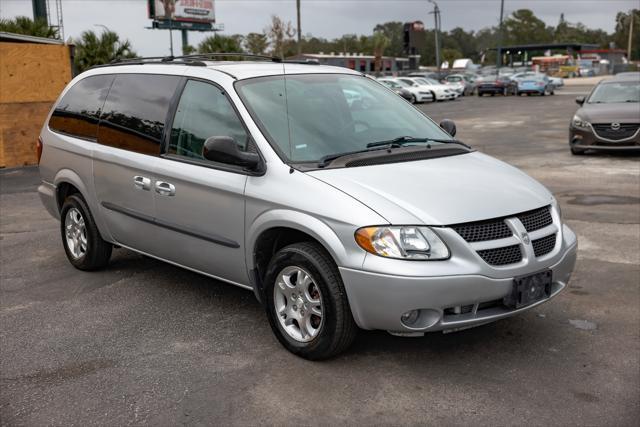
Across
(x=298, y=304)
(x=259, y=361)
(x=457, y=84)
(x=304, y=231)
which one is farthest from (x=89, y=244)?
(x=457, y=84)

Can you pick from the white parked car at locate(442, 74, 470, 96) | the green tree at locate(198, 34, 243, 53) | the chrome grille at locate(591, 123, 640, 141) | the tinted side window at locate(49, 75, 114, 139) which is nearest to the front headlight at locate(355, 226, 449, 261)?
the tinted side window at locate(49, 75, 114, 139)

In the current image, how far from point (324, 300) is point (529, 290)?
114 cm

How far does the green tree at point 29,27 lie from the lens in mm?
18434

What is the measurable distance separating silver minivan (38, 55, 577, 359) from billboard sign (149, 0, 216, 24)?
251 ft

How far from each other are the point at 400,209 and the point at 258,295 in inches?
48.3

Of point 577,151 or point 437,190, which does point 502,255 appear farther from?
point 577,151

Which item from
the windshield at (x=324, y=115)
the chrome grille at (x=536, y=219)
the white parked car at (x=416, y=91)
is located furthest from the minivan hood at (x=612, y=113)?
the white parked car at (x=416, y=91)

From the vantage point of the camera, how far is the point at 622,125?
13914 mm

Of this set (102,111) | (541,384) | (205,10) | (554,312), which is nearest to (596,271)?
(554,312)

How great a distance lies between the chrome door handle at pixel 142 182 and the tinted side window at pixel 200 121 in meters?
0.30

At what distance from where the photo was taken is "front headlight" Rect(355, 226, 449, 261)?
3.96 meters

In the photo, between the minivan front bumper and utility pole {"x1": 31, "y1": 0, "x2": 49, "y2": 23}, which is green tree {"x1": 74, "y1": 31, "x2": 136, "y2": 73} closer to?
utility pole {"x1": 31, "y1": 0, "x2": 49, "y2": 23}

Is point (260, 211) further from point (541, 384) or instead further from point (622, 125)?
point (622, 125)

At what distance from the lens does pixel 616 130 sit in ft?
45.7
